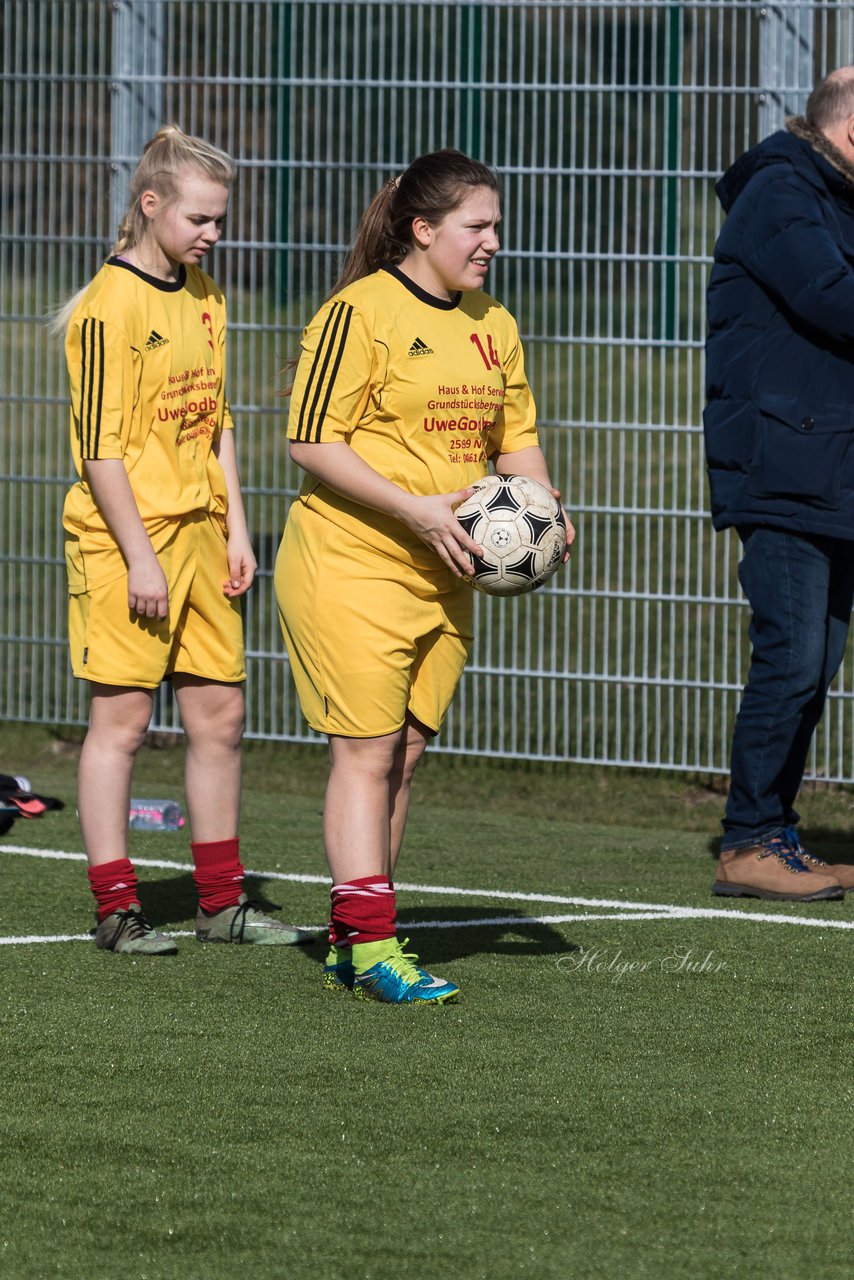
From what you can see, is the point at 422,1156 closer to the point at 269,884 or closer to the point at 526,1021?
the point at 526,1021

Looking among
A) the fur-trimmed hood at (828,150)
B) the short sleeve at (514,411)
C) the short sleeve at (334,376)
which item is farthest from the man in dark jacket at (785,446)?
the short sleeve at (334,376)

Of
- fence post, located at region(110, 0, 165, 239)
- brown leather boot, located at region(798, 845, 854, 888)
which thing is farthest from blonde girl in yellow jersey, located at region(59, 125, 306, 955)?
fence post, located at region(110, 0, 165, 239)

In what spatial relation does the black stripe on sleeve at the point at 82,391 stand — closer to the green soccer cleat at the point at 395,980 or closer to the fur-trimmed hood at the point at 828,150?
the green soccer cleat at the point at 395,980

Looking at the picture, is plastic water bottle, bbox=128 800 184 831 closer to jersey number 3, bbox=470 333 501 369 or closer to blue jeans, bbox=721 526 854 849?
blue jeans, bbox=721 526 854 849

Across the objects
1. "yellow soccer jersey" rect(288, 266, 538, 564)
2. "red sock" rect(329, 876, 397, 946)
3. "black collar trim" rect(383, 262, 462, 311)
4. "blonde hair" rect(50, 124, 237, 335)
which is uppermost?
"blonde hair" rect(50, 124, 237, 335)

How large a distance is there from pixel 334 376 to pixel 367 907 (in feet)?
3.93

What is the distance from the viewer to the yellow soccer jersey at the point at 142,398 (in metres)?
5.37

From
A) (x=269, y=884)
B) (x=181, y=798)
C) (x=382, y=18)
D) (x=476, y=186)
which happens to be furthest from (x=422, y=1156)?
(x=382, y=18)

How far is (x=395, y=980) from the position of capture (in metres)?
4.93

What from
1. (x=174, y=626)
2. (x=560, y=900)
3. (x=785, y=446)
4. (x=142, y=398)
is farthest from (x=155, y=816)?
(x=785, y=446)

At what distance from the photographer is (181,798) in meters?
8.38

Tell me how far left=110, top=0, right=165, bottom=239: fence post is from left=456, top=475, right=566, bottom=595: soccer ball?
4881mm

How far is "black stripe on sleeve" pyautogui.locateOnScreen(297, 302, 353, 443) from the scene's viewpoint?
4.84 metres

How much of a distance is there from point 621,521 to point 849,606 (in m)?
2.36
